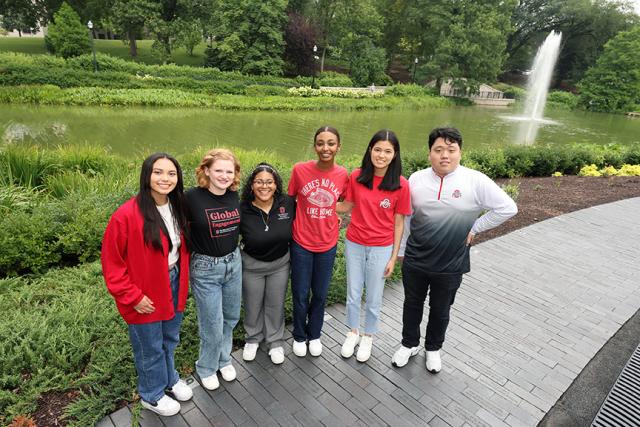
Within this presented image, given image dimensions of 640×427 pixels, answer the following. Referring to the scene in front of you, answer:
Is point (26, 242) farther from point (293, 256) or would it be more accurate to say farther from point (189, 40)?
point (189, 40)

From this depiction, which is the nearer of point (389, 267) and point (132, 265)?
point (132, 265)

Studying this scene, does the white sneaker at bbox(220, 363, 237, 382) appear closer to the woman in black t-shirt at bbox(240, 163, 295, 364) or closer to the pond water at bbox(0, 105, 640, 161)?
the woman in black t-shirt at bbox(240, 163, 295, 364)

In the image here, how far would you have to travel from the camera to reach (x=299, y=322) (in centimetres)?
334

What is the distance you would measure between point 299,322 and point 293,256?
63 centimetres

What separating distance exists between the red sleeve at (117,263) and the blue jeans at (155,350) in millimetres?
287

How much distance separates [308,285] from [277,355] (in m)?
0.67

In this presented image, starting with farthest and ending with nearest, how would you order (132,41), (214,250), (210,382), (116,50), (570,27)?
(570,27) < (116,50) < (132,41) < (210,382) < (214,250)

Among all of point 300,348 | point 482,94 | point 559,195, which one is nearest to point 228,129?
point 559,195

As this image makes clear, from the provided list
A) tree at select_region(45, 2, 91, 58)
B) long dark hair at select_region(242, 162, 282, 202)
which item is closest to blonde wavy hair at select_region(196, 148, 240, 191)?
long dark hair at select_region(242, 162, 282, 202)

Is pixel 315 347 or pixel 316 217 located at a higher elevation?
pixel 316 217

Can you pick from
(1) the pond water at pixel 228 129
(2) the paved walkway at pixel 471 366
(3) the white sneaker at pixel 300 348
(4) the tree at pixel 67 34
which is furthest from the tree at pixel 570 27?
(3) the white sneaker at pixel 300 348

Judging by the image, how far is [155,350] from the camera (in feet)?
8.36

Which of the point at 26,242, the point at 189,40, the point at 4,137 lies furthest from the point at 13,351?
the point at 189,40

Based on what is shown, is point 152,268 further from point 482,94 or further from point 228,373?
point 482,94
